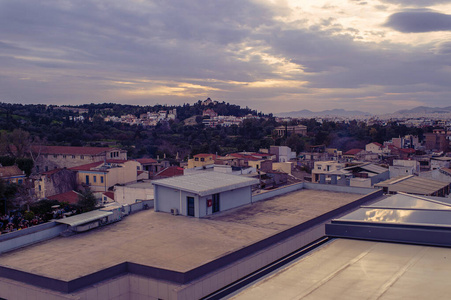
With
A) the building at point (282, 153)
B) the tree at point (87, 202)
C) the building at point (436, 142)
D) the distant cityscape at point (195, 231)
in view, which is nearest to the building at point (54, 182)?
the distant cityscape at point (195, 231)

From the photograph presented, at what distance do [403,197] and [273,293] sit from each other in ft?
21.3

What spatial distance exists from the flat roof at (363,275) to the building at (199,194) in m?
6.62

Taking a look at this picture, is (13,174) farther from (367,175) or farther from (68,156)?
(367,175)

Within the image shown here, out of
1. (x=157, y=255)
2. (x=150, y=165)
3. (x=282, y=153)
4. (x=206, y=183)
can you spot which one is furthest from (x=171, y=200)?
(x=282, y=153)

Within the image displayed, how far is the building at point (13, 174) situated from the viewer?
3403cm

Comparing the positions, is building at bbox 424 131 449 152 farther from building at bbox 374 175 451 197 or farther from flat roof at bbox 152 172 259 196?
flat roof at bbox 152 172 259 196

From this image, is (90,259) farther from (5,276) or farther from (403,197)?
(403,197)

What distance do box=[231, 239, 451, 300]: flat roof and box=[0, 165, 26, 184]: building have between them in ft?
112

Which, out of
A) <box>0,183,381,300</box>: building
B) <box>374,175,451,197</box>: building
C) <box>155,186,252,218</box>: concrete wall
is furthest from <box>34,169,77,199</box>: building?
<box>374,175,451,197</box>: building

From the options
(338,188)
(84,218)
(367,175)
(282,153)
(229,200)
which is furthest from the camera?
(282,153)

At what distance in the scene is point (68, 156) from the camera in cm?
4378

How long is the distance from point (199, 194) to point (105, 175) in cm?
2204

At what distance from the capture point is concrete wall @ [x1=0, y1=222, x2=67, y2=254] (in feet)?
33.0

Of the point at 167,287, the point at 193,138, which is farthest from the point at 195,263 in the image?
the point at 193,138
